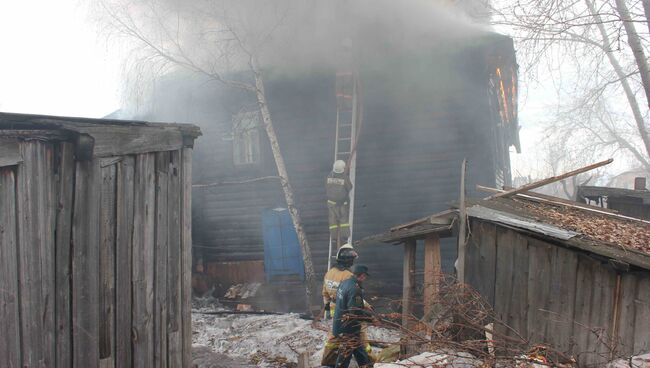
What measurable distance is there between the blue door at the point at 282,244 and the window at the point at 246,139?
5.69 feet

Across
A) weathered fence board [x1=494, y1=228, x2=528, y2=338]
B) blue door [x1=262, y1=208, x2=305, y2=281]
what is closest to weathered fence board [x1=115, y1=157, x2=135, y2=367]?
weathered fence board [x1=494, y1=228, x2=528, y2=338]

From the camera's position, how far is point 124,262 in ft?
13.7

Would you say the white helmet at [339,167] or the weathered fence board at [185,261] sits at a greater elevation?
the white helmet at [339,167]

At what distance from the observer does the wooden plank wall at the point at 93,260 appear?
3.44 m

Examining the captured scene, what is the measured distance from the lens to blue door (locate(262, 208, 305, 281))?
12.5 meters

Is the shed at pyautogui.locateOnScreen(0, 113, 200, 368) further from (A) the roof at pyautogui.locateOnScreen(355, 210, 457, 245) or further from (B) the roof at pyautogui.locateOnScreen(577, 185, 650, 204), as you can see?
(B) the roof at pyautogui.locateOnScreen(577, 185, 650, 204)

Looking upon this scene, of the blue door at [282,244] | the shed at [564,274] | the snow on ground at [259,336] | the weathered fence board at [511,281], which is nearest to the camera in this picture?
the shed at [564,274]

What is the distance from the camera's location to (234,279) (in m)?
13.3

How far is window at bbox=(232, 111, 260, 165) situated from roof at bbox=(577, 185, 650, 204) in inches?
312

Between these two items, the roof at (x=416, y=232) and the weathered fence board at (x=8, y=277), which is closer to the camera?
the weathered fence board at (x=8, y=277)

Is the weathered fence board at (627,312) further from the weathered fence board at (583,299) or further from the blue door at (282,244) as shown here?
the blue door at (282,244)

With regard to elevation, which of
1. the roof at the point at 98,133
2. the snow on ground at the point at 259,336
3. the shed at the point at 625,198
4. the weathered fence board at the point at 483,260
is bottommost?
the snow on ground at the point at 259,336

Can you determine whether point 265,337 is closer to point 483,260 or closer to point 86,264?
point 483,260

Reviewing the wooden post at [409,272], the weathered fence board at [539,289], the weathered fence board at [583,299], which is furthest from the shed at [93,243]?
the weathered fence board at [583,299]
